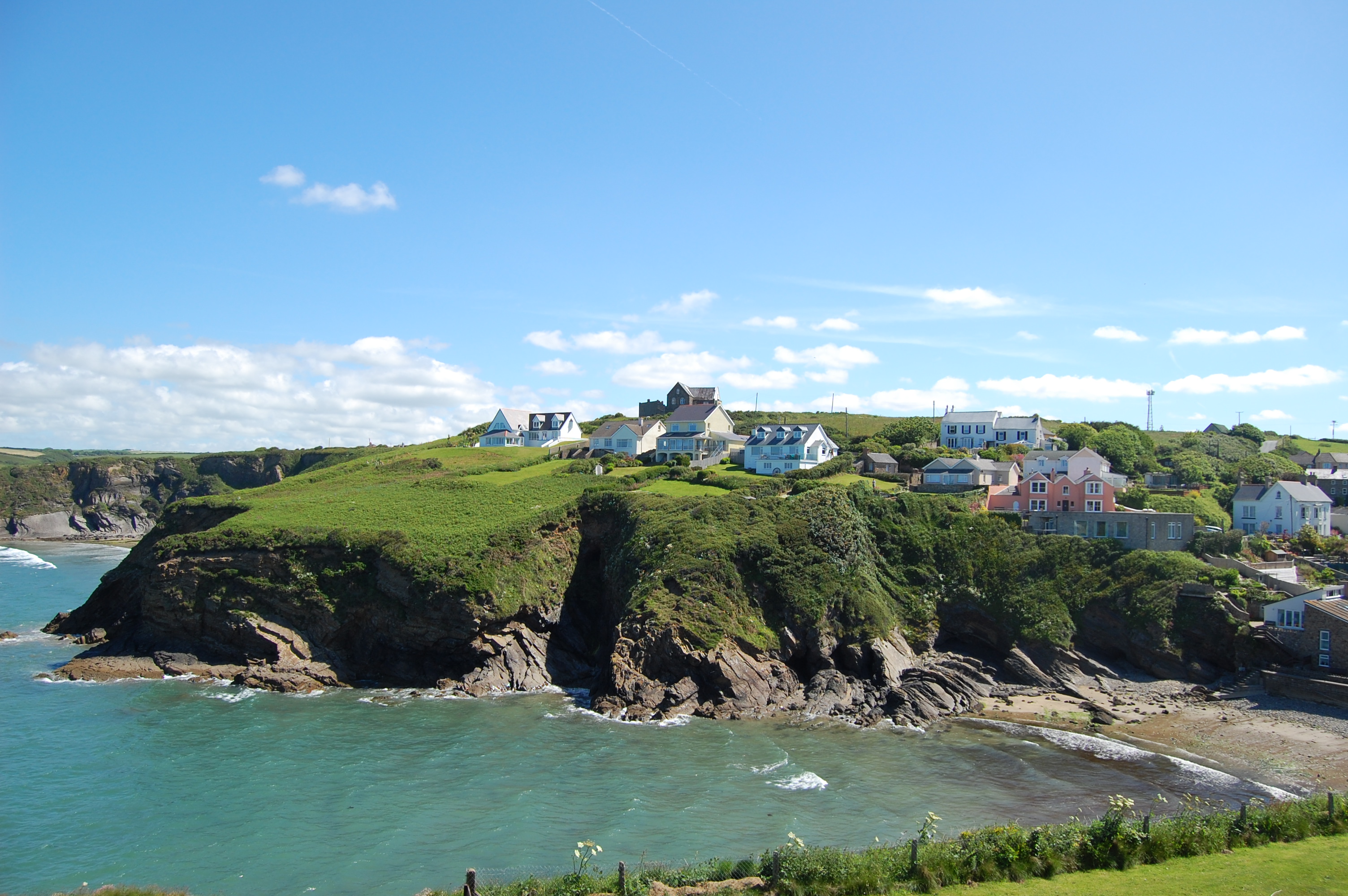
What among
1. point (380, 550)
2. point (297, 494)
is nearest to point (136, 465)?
point (297, 494)

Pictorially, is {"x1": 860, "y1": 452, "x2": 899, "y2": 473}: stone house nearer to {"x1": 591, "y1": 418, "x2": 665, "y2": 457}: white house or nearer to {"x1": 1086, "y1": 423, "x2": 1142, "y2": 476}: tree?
{"x1": 1086, "y1": 423, "x2": 1142, "y2": 476}: tree

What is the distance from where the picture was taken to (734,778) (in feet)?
103

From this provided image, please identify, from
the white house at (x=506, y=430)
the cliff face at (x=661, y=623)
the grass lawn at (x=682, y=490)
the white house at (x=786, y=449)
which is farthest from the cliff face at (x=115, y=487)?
the cliff face at (x=661, y=623)

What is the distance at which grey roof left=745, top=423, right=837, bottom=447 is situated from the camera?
7219 cm

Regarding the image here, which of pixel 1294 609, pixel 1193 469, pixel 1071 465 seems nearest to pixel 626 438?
pixel 1071 465

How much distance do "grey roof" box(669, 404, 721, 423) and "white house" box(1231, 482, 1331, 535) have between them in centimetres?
4660

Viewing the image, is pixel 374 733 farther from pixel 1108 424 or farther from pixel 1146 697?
pixel 1108 424

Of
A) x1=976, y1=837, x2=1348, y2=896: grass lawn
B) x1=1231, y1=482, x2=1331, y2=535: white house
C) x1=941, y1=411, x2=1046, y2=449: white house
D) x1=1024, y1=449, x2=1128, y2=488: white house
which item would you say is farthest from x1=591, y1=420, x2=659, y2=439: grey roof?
x1=976, y1=837, x2=1348, y2=896: grass lawn

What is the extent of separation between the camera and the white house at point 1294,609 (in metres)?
43.6

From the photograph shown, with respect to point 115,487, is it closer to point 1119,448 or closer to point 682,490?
point 682,490

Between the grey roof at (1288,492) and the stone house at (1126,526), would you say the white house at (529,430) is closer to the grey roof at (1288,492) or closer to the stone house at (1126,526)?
the stone house at (1126,526)

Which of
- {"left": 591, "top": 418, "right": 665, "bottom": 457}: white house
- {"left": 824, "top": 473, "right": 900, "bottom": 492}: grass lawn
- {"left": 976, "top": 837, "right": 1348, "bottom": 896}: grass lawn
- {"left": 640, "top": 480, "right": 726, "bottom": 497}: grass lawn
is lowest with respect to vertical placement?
{"left": 976, "top": 837, "right": 1348, "bottom": 896}: grass lawn

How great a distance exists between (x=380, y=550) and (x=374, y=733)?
1369 centimetres

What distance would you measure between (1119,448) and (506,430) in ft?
212
